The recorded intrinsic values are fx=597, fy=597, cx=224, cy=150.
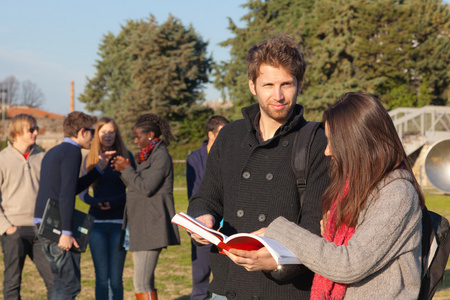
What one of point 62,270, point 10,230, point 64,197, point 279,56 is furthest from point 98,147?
point 279,56

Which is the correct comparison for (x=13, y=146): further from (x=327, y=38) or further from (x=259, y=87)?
(x=327, y=38)

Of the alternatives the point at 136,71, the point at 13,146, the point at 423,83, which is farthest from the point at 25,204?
the point at 136,71

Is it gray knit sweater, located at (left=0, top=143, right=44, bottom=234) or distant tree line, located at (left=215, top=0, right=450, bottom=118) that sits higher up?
distant tree line, located at (left=215, top=0, right=450, bottom=118)

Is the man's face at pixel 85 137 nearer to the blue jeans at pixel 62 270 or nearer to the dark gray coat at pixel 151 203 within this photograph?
the dark gray coat at pixel 151 203

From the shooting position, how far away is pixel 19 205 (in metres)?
5.87

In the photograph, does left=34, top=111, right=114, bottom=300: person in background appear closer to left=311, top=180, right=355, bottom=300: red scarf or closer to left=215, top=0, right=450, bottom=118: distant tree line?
left=311, top=180, right=355, bottom=300: red scarf

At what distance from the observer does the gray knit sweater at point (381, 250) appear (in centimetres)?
229

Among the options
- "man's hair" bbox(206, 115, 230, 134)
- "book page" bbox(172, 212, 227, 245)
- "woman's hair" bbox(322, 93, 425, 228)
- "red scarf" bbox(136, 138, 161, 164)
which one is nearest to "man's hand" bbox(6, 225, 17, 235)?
"red scarf" bbox(136, 138, 161, 164)

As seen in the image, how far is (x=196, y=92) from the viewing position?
52844mm

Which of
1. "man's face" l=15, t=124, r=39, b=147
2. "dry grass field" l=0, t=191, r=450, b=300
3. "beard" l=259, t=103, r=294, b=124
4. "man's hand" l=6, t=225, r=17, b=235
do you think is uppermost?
"man's face" l=15, t=124, r=39, b=147

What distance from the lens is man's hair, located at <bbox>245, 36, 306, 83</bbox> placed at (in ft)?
9.44

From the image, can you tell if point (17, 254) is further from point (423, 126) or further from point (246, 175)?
point (423, 126)

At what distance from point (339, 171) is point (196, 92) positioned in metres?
50.7

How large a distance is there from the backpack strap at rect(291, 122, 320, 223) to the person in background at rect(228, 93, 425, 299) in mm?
227
